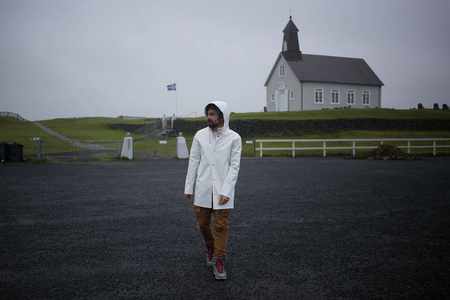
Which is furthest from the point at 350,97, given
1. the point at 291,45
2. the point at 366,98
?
the point at 291,45

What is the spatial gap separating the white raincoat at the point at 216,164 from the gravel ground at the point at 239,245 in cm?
89

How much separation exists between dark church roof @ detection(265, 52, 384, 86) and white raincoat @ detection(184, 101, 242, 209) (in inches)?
1585

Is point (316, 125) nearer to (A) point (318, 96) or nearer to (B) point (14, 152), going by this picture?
(A) point (318, 96)

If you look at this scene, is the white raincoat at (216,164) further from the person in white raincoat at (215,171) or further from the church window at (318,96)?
the church window at (318,96)

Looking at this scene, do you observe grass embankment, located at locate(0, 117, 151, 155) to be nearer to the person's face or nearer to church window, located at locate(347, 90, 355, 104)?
the person's face

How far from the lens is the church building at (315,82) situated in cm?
4428

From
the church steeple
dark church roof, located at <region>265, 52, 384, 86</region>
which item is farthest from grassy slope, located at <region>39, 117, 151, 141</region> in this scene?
dark church roof, located at <region>265, 52, 384, 86</region>

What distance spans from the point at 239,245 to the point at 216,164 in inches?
63.4

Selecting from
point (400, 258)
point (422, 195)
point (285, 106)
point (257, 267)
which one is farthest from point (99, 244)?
point (285, 106)

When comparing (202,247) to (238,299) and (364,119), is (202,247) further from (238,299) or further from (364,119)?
(364,119)

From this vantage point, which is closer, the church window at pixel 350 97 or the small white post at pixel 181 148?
the small white post at pixel 181 148

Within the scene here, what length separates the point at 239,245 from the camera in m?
5.39

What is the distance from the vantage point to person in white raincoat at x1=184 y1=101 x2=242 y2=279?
14.1ft

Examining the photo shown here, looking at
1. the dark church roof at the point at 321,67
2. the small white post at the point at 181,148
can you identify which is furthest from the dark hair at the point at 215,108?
the dark church roof at the point at 321,67
